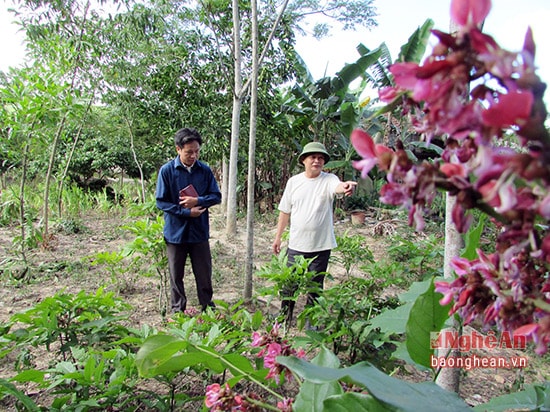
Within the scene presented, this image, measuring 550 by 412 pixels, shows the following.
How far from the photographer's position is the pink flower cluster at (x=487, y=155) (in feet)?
0.87

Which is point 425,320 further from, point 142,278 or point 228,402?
point 142,278

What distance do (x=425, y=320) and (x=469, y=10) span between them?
1.46 feet

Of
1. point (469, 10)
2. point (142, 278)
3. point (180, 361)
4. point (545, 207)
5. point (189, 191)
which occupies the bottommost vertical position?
point (142, 278)

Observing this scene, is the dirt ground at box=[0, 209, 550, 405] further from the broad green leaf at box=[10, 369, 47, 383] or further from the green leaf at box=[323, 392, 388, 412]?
the green leaf at box=[323, 392, 388, 412]

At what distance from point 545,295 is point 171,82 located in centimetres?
686

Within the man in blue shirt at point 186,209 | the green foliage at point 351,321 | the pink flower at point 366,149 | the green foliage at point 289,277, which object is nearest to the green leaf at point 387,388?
the pink flower at point 366,149

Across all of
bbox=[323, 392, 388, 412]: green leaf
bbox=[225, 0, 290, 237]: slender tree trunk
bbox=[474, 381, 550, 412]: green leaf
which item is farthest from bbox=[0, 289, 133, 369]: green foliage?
bbox=[225, 0, 290, 237]: slender tree trunk

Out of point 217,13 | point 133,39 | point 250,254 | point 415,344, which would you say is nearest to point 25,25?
point 133,39

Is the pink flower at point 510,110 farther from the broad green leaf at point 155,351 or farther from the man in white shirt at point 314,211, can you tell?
the man in white shirt at point 314,211

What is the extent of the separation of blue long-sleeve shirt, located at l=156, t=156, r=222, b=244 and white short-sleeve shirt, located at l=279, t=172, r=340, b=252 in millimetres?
688

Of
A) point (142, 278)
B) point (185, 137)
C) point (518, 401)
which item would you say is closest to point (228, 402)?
point (518, 401)

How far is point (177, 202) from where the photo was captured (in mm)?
3094

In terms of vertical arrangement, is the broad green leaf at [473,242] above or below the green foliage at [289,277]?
above

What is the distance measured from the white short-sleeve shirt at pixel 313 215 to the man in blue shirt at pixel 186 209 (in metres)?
0.68
